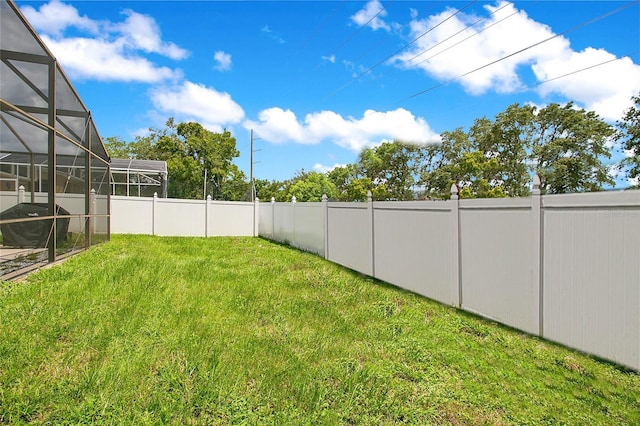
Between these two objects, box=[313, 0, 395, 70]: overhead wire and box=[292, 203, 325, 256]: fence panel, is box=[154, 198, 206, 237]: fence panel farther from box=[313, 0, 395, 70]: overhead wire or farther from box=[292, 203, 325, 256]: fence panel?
box=[313, 0, 395, 70]: overhead wire

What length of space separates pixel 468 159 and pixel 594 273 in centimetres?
2388

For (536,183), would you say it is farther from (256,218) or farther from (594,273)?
(256,218)

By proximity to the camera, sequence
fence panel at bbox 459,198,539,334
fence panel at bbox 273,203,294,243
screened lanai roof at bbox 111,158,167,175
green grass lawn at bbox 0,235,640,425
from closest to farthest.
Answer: green grass lawn at bbox 0,235,640,425 → fence panel at bbox 459,198,539,334 → fence panel at bbox 273,203,294,243 → screened lanai roof at bbox 111,158,167,175

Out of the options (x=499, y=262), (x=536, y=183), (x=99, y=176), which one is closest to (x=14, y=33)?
(x=99, y=176)

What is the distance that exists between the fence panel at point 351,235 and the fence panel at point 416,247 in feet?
1.07

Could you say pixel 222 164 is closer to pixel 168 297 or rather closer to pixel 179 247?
pixel 179 247

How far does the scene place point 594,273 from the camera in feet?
9.85

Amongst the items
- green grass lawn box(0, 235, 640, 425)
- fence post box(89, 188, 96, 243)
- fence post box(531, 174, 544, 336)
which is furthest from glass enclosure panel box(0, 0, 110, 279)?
fence post box(531, 174, 544, 336)

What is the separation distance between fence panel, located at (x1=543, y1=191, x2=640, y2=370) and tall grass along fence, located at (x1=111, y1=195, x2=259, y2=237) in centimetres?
1207

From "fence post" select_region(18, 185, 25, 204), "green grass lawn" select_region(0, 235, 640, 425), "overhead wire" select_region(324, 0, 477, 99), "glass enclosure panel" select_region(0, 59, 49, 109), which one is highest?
"overhead wire" select_region(324, 0, 477, 99)

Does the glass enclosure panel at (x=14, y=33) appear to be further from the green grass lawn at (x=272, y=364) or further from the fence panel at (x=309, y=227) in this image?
the fence panel at (x=309, y=227)

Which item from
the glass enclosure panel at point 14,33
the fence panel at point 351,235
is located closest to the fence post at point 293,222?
the fence panel at point 351,235

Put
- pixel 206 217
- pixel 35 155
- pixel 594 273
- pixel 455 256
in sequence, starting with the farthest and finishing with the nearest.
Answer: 1. pixel 206 217
2. pixel 35 155
3. pixel 455 256
4. pixel 594 273

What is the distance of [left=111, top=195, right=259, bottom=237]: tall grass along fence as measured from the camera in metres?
12.8
